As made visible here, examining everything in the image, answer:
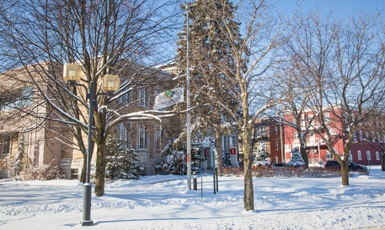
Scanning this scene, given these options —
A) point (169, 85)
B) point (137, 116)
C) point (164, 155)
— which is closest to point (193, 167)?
point (164, 155)

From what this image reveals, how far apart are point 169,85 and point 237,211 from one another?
7.33 meters

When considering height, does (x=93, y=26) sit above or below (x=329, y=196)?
→ above

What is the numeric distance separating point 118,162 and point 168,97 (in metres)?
9.67

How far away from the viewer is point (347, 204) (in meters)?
13.0

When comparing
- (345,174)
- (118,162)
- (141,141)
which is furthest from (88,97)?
(141,141)

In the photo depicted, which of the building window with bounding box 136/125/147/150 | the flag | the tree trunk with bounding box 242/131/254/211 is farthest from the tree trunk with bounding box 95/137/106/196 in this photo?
the building window with bounding box 136/125/147/150

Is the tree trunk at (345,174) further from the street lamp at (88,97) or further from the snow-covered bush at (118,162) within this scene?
the street lamp at (88,97)

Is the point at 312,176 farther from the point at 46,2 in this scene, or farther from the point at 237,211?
the point at 46,2

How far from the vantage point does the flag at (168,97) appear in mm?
15250

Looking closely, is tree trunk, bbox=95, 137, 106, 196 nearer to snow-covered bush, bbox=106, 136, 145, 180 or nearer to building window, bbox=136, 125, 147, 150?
snow-covered bush, bbox=106, 136, 145, 180

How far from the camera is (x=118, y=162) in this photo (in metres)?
23.2

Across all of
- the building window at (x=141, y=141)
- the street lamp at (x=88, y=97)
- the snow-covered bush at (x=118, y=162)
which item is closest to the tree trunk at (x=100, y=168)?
the street lamp at (x=88, y=97)

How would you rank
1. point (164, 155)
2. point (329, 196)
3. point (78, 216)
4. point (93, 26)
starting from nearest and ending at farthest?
point (78, 216)
point (93, 26)
point (329, 196)
point (164, 155)

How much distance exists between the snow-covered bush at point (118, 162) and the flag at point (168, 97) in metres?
9.21
